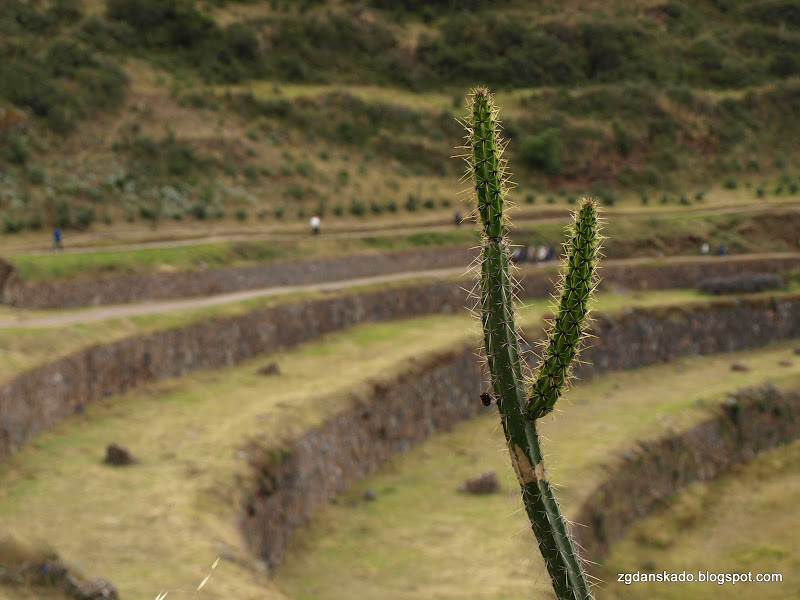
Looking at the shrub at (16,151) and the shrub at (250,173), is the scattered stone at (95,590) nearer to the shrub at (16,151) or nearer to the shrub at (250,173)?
the shrub at (16,151)

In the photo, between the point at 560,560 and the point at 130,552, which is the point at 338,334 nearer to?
the point at 130,552

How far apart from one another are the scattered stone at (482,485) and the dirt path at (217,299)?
5542mm

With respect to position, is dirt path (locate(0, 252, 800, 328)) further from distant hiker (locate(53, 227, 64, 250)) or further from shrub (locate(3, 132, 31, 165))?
shrub (locate(3, 132, 31, 165))

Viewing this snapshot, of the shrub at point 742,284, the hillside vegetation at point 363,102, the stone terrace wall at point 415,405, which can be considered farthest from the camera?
the hillside vegetation at point 363,102

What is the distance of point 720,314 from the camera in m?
43.3

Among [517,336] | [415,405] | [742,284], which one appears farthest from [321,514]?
[742,284]

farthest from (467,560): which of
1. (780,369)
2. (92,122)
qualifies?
(92,122)

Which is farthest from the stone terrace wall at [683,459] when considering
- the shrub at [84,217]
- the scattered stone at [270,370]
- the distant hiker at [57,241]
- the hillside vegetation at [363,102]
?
the shrub at [84,217]

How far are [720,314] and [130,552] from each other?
110 ft

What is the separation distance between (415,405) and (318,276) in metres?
12.6

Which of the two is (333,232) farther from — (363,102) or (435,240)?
(363,102)

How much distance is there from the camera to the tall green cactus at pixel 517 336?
761cm

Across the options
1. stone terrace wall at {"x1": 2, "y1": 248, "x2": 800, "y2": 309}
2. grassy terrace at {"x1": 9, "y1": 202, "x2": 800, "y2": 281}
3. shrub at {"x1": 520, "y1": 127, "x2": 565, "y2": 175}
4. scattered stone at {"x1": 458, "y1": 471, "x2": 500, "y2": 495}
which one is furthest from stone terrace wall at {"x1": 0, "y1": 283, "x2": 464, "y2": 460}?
shrub at {"x1": 520, "y1": 127, "x2": 565, "y2": 175}

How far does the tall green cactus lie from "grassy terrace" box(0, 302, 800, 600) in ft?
11.1
